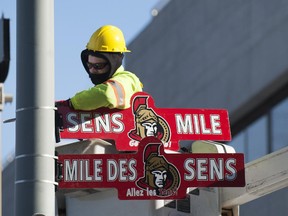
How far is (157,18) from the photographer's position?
34.8 m

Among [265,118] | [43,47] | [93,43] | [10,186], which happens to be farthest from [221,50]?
[43,47]

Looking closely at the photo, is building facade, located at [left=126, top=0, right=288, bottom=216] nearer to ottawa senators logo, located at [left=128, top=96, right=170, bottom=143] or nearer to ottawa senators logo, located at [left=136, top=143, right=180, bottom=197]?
ottawa senators logo, located at [left=128, top=96, right=170, bottom=143]

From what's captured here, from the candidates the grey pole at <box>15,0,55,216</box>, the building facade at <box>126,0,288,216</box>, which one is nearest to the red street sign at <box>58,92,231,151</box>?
the grey pole at <box>15,0,55,216</box>

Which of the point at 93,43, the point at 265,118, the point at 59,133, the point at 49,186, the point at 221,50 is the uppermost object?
the point at 221,50

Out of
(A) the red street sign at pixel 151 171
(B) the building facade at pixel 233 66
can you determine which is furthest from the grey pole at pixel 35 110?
(B) the building facade at pixel 233 66

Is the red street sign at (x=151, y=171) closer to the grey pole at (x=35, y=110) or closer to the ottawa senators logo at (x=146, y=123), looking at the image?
the ottawa senators logo at (x=146, y=123)

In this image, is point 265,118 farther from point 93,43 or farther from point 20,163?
point 20,163

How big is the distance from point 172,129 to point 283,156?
2.88 ft

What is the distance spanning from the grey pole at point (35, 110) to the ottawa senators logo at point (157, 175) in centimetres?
109

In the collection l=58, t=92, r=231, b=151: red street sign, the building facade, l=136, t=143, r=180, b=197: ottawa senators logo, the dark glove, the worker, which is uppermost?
the building facade

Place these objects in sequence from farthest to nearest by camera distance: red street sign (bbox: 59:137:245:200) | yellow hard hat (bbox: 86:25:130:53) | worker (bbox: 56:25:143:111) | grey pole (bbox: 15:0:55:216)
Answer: yellow hard hat (bbox: 86:25:130:53)
worker (bbox: 56:25:143:111)
red street sign (bbox: 59:137:245:200)
grey pole (bbox: 15:0:55:216)

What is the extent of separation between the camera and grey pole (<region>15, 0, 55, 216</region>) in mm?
8062

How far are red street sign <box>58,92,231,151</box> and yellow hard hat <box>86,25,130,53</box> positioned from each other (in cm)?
81

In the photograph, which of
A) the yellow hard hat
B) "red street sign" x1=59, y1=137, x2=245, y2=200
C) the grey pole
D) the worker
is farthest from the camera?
the yellow hard hat
